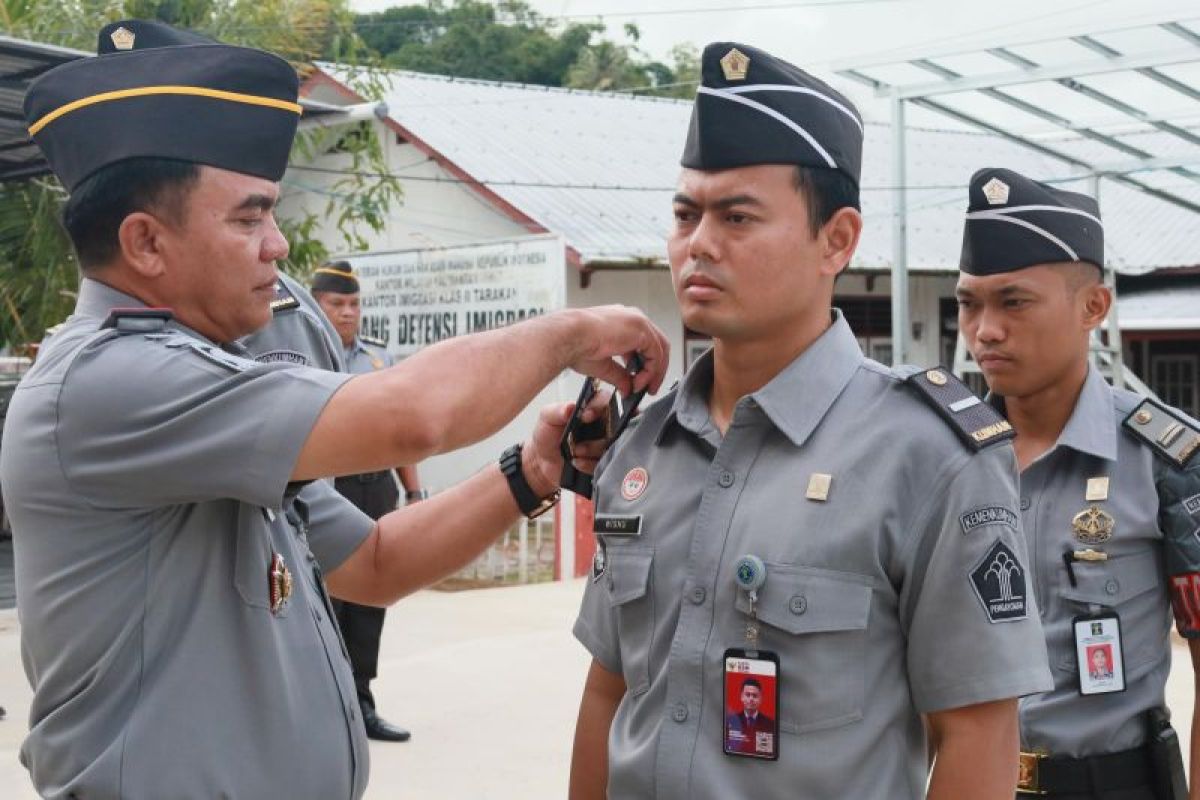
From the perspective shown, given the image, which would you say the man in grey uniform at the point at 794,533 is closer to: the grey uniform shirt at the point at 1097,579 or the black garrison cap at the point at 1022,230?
the grey uniform shirt at the point at 1097,579

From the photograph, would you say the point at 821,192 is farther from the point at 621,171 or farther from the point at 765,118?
the point at 621,171

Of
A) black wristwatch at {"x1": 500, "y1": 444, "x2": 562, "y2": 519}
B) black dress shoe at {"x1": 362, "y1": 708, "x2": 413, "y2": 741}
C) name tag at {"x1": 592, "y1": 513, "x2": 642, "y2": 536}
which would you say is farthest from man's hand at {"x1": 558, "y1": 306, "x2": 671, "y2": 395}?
black dress shoe at {"x1": 362, "y1": 708, "x2": 413, "y2": 741}

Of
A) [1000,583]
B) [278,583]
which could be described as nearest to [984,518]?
[1000,583]

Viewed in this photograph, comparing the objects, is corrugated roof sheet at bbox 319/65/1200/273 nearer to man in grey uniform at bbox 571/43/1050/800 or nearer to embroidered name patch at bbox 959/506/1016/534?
man in grey uniform at bbox 571/43/1050/800

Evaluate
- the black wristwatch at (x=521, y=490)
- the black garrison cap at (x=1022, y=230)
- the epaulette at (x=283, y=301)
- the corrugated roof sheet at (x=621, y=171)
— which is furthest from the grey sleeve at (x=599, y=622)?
the corrugated roof sheet at (x=621, y=171)

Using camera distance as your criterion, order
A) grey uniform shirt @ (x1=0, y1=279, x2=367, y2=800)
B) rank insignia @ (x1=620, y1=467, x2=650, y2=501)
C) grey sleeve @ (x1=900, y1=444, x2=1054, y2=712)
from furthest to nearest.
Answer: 1. rank insignia @ (x1=620, y1=467, x2=650, y2=501)
2. grey uniform shirt @ (x1=0, y1=279, x2=367, y2=800)
3. grey sleeve @ (x1=900, y1=444, x2=1054, y2=712)

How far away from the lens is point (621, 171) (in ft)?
58.3

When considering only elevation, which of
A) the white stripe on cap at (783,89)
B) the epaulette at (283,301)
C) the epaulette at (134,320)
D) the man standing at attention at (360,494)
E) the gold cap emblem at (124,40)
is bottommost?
the man standing at attention at (360,494)

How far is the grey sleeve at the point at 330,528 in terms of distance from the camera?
289 cm

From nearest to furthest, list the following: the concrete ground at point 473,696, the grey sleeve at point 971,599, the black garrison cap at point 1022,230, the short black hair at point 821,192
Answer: the grey sleeve at point 971,599, the short black hair at point 821,192, the black garrison cap at point 1022,230, the concrete ground at point 473,696

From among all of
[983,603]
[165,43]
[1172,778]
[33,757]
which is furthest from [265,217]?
[1172,778]

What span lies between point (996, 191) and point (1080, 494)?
0.68 meters

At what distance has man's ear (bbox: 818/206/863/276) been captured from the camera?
2322mm

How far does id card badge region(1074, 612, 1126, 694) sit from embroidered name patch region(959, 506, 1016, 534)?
92 cm
